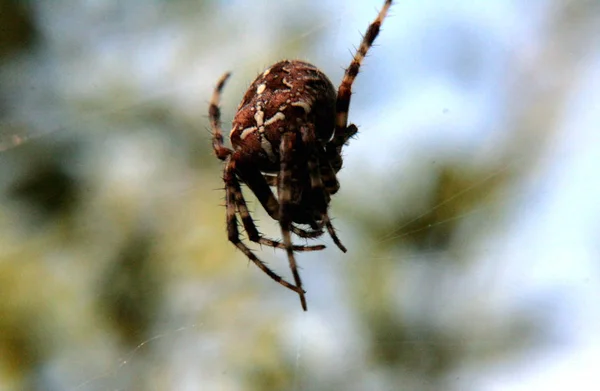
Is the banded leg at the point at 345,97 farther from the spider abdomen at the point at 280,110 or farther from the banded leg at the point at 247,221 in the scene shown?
the banded leg at the point at 247,221

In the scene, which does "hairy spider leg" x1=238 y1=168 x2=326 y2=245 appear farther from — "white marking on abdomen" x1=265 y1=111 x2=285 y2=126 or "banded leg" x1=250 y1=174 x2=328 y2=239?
"white marking on abdomen" x1=265 y1=111 x2=285 y2=126

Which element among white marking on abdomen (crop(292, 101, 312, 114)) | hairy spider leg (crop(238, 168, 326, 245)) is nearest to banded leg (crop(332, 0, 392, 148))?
white marking on abdomen (crop(292, 101, 312, 114))

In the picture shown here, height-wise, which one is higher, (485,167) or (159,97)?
(485,167)

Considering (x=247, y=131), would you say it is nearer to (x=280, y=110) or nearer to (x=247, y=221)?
(x=280, y=110)

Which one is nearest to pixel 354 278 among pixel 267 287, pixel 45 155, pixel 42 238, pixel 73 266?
pixel 267 287

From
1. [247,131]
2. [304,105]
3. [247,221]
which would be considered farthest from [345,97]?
[247,221]

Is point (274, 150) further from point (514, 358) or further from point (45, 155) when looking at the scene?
point (45, 155)
